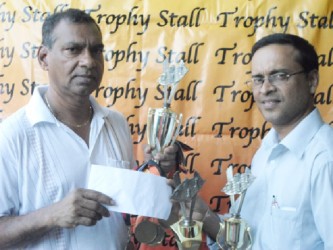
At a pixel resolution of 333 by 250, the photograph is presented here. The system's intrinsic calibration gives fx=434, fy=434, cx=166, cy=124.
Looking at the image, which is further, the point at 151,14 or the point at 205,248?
the point at 151,14

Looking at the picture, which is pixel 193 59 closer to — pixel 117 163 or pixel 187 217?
pixel 117 163

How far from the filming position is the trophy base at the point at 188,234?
1.13 metres

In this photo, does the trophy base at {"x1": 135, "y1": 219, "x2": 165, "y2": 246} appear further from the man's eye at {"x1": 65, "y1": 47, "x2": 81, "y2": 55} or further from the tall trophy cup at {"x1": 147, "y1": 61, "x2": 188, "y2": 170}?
the man's eye at {"x1": 65, "y1": 47, "x2": 81, "y2": 55}

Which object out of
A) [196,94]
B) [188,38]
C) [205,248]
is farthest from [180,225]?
[188,38]

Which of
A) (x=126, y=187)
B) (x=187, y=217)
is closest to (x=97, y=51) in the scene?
(x=126, y=187)

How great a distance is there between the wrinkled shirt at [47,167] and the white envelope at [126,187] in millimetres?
161

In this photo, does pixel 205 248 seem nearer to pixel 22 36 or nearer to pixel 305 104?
pixel 305 104

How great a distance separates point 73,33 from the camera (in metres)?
1.25

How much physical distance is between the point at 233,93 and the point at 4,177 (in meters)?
1.10

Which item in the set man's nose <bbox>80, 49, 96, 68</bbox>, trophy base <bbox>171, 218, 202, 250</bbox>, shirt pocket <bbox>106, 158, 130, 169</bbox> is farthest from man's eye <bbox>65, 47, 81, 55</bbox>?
trophy base <bbox>171, 218, 202, 250</bbox>

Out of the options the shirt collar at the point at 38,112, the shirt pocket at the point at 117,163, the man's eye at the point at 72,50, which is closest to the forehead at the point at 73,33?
the man's eye at the point at 72,50

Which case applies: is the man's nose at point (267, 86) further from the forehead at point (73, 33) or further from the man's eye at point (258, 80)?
the forehead at point (73, 33)

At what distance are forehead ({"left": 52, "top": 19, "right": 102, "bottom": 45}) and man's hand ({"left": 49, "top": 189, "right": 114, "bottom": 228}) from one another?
1.47 ft

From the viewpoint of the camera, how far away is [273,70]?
4.17 feet
